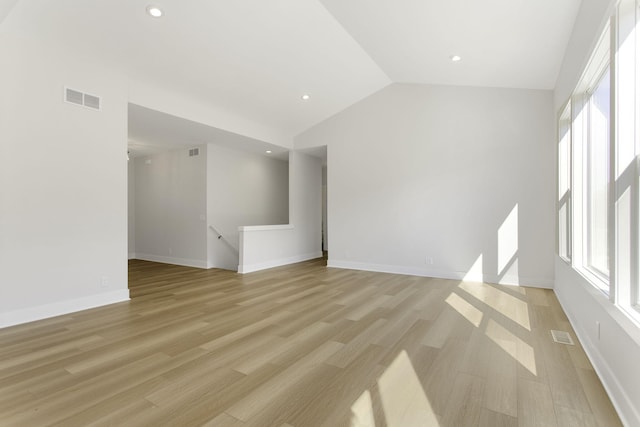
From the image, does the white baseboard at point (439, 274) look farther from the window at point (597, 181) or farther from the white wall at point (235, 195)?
the white wall at point (235, 195)

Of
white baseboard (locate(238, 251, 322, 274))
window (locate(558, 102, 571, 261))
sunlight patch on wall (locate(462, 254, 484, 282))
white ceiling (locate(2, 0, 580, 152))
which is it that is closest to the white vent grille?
white ceiling (locate(2, 0, 580, 152))

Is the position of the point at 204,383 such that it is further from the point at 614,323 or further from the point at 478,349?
the point at 614,323

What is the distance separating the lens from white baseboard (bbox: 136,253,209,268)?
7.07m

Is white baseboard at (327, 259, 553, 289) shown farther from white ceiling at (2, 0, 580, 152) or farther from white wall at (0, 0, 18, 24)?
white wall at (0, 0, 18, 24)

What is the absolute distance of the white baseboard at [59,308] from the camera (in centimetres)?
331

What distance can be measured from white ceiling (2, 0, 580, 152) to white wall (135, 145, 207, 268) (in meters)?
1.72

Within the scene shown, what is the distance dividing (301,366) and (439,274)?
4.14 meters

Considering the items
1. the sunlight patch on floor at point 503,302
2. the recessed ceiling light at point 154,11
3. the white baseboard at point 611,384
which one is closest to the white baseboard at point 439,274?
the sunlight patch on floor at point 503,302

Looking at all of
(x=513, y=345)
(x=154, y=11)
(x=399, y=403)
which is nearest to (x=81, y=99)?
(x=154, y=11)

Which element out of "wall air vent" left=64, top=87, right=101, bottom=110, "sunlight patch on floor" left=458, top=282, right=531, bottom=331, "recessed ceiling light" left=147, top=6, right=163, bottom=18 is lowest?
"sunlight patch on floor" left=458, top=282, right=531, bottom=331

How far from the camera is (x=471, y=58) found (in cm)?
459

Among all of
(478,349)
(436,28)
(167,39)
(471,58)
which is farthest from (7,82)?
(471,58)

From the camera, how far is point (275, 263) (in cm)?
705

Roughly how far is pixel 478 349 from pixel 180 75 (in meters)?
4.91
